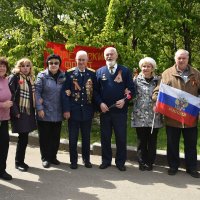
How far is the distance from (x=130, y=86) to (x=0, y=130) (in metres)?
2.13

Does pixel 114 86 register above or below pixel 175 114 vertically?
above

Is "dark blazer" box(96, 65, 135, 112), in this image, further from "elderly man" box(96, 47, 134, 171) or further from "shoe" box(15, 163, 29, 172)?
"shoe" box(15, 163, 29, 172)

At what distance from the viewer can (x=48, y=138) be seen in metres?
6.18

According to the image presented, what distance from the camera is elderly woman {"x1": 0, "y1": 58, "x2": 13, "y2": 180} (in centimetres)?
522

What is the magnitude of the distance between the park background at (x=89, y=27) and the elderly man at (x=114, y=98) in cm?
135

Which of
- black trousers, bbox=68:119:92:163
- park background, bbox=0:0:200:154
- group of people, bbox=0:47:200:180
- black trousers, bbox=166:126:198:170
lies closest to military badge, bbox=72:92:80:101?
group of people, bbox=0:47:200:180

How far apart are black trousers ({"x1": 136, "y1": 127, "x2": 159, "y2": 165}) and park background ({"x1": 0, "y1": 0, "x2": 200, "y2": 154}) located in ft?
3.60

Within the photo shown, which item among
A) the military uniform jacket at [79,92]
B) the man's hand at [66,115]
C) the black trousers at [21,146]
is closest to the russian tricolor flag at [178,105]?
the military uniform jacket at [79,92]

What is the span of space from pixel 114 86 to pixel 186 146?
4.90 ft

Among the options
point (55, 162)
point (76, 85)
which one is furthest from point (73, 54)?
point (55, 162)

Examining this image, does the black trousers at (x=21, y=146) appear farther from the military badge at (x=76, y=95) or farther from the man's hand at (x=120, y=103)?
the man's hand at (x=120, y=103)

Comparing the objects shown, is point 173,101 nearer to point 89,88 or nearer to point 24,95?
point 89,88

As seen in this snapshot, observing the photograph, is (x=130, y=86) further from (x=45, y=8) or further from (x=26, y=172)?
(x=45, y=8)

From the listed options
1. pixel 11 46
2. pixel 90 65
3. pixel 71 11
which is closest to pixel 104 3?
pixel 71 11
